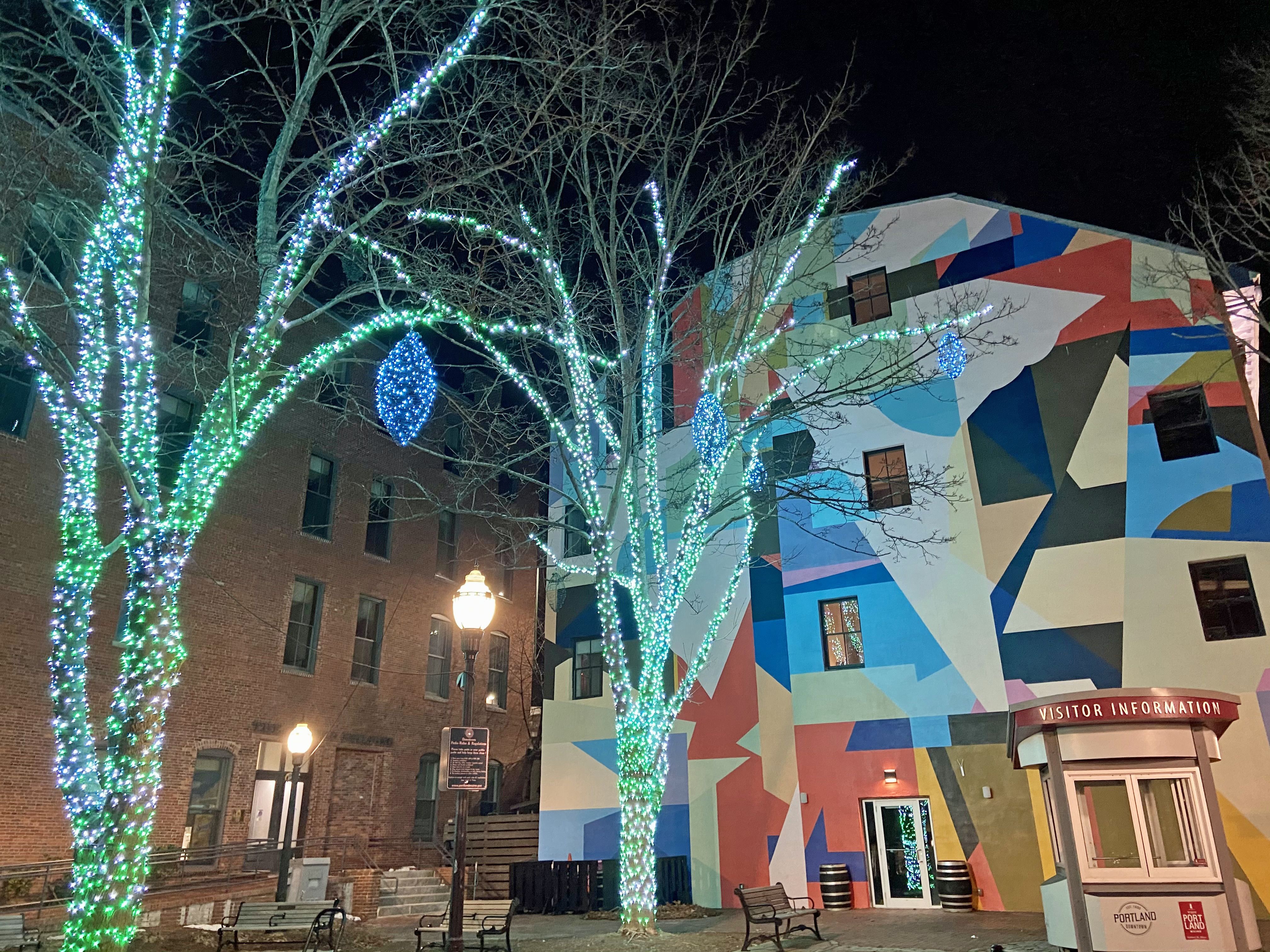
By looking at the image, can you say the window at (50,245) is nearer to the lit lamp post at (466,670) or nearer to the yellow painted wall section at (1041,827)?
the lit lamp post at (466,670)

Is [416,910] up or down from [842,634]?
down

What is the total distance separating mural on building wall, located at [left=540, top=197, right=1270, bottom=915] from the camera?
15125 millimetres

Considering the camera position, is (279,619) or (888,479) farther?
(279,619)

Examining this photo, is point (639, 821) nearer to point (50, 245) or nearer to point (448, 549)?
point (50, 245)

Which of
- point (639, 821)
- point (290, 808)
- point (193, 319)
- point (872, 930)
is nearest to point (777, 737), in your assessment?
point (872, 930)

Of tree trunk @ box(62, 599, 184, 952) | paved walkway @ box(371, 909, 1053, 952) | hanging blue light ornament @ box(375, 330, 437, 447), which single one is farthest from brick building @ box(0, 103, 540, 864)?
paved walkway @ box(371, 909, 1053, 952)

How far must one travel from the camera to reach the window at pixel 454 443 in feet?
90.9

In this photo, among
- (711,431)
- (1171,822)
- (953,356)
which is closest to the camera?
(1171,822)

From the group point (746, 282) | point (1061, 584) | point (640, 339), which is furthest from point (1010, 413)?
point (640, 339)

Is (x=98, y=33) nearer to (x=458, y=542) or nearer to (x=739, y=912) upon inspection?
(x=739, y=912)

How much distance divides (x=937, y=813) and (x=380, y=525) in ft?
53.7

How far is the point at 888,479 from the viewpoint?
17.8 meters

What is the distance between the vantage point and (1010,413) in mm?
17312

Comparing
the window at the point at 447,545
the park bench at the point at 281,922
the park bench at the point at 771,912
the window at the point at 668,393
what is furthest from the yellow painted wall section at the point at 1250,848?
the window at the point at 447,545
